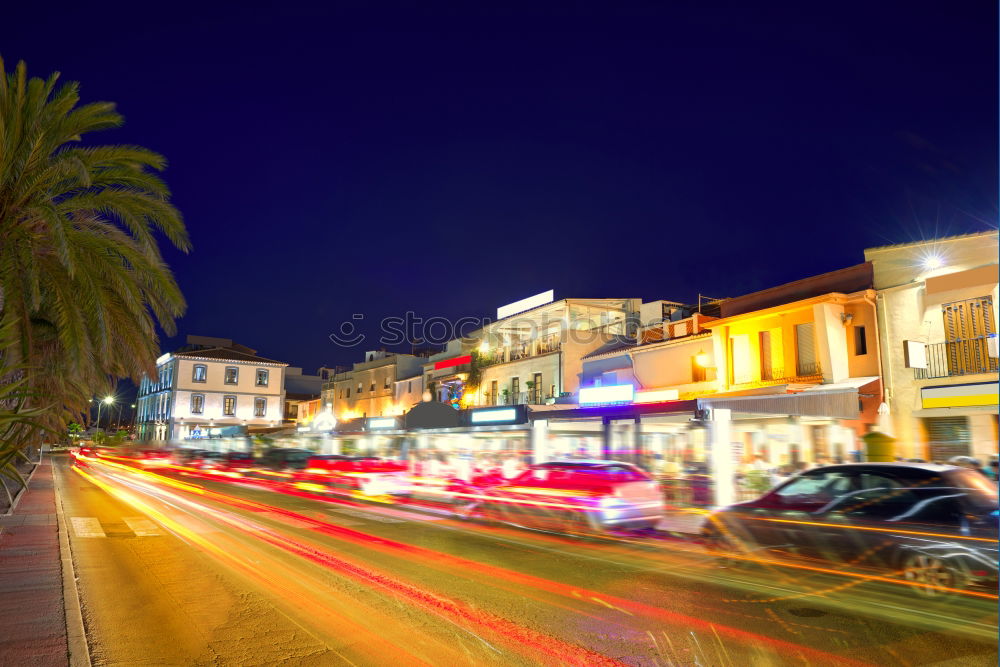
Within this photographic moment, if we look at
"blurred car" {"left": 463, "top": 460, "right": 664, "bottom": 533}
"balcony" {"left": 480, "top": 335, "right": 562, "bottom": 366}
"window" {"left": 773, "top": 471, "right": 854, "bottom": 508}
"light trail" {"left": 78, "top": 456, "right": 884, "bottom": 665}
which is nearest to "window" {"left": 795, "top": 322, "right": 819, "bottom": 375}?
"blurred car" {"left": 463, "top": 460, "right": 664, "bottom": 533}

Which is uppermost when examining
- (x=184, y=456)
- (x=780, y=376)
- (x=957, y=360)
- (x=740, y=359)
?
(x=740, y=359)

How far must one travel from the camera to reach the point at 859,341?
71.3ft

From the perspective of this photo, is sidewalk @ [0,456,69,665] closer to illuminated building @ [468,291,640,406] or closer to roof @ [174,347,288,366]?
illuminated building @ [468,291,640,406]

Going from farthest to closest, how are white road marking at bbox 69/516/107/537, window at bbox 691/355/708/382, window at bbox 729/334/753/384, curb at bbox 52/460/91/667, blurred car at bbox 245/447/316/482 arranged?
blurred car at bbox 245/447/316/482
window at bbox 691/355/708/382
window at bbox 729/334/753/384
white road marking at bbox 69/516/107/537
curb at bbox 52/460/91/667

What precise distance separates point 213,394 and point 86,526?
52.9m

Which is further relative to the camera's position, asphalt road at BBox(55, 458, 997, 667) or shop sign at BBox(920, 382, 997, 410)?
shop sign at BBox(920, 382, 997, 410)

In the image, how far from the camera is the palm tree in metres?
10.1

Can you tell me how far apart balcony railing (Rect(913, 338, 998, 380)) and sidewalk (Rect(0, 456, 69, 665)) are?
828 inches

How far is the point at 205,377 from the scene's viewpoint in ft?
208

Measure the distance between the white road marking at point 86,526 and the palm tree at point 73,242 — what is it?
270 centimetres

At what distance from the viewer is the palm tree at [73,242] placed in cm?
1012

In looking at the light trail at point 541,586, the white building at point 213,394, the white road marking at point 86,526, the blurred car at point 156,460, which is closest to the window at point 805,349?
the light trail at point 541,586

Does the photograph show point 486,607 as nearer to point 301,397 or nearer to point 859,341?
point 859,341

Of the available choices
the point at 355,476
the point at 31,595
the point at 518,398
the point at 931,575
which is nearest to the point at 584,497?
the point at 931,575
